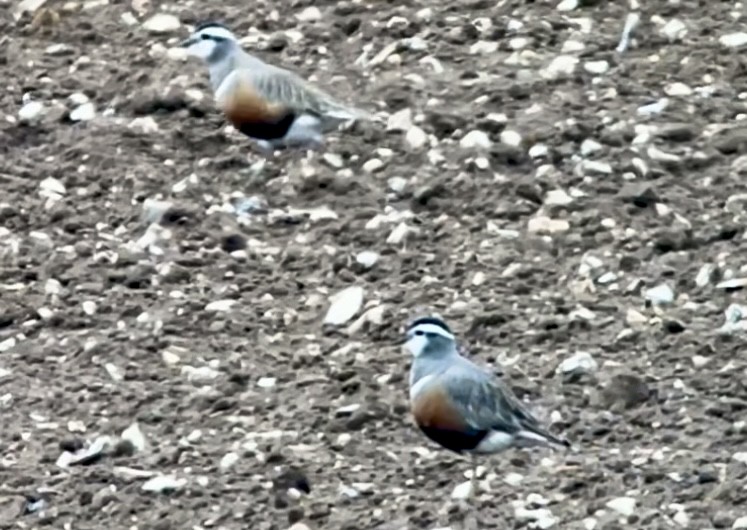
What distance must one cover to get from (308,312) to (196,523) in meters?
1.01

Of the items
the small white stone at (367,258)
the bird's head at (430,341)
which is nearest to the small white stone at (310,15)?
the small white stone at (367,258)

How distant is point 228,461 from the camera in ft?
14.9

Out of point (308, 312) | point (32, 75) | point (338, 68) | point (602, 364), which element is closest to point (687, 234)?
point (602, 364)

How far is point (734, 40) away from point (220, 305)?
7.01ft

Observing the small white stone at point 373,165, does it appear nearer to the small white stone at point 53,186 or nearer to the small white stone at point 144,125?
the small white stone at point 144,125

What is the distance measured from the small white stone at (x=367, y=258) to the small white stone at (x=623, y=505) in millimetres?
1346

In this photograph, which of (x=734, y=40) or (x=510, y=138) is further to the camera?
(x=734, y=40)

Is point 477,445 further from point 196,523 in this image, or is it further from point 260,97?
point 260,97

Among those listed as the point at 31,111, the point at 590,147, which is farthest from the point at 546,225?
the point at 31,111

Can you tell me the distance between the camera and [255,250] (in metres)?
5.52

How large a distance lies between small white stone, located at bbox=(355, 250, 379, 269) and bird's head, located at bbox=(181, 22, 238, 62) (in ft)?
3.18

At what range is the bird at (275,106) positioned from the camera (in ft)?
19.0

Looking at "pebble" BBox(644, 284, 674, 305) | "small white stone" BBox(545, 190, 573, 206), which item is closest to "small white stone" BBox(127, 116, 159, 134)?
"small white stone" BBox(545, 190, 573, 206)

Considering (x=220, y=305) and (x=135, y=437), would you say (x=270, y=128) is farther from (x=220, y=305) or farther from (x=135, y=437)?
(x=135, y=437)
